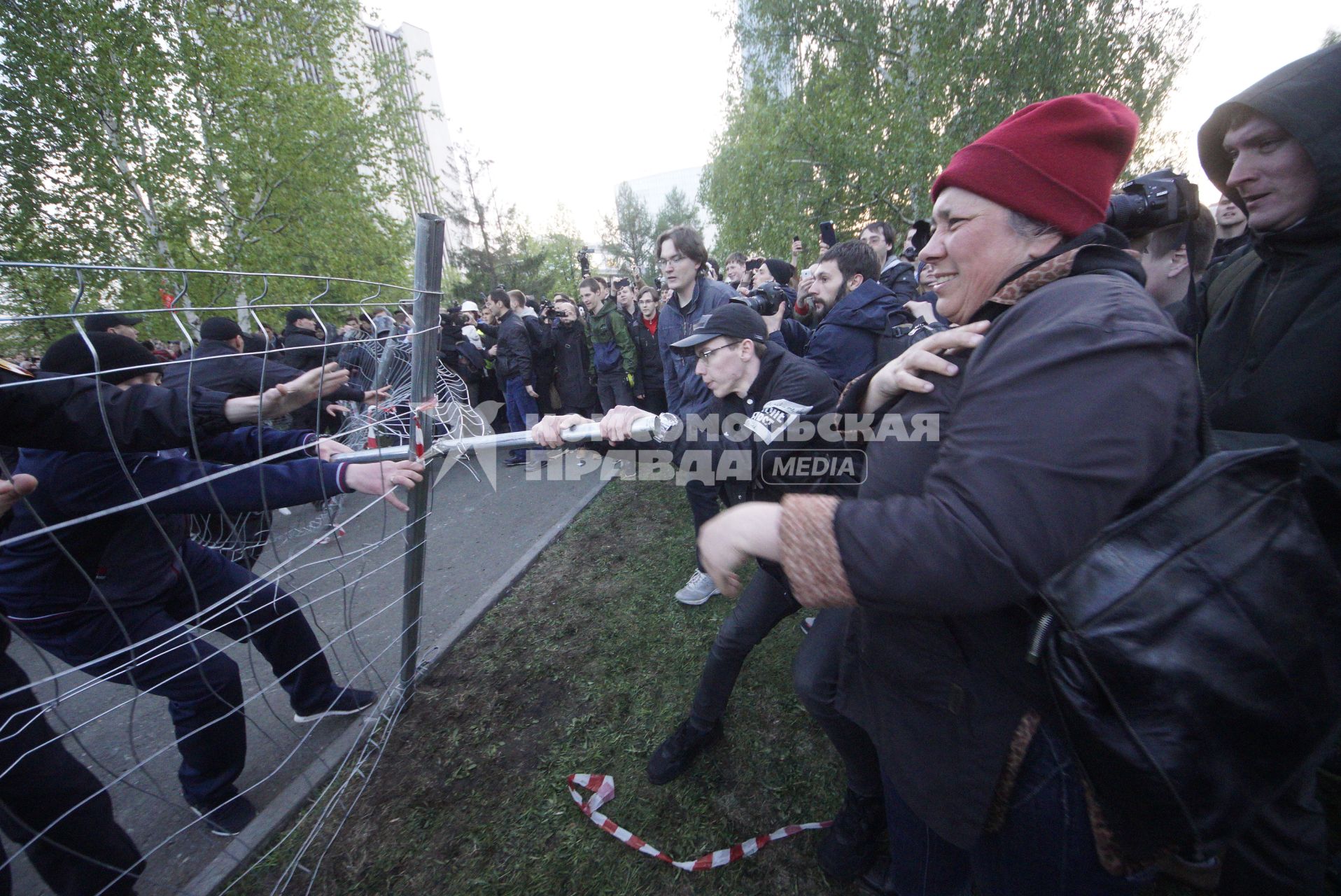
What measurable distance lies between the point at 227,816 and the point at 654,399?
5.89 metres

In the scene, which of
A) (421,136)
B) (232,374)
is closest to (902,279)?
(232,374)

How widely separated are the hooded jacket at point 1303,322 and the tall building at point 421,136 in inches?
158

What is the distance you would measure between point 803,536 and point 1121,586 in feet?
1.51

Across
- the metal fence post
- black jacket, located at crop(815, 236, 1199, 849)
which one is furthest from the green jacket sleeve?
black jacket, located at crop(815, 236, 1199, 849)

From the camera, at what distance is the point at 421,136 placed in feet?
63.8

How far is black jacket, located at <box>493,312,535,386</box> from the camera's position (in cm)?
736

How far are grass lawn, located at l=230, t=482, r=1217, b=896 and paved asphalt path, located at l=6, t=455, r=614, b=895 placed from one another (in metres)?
0.45

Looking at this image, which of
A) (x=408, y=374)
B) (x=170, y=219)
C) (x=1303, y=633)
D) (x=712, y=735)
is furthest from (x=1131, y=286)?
(x=170, y=219)

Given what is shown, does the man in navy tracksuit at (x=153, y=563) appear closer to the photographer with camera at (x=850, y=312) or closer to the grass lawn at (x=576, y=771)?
the grass lawn at (x=576, y=771)

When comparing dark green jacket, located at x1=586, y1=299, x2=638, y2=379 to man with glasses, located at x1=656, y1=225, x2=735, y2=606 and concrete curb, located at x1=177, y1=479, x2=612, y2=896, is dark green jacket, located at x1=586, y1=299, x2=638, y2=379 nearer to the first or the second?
man with glasses, located at x1=656, y1=225, x2=735, y2=606

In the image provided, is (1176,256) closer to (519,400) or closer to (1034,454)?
(1034,454)

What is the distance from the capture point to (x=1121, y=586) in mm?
792

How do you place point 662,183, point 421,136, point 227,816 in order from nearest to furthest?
point 227,816
point 421,136
point 662,183

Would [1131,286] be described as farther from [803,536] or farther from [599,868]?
[599,868]
